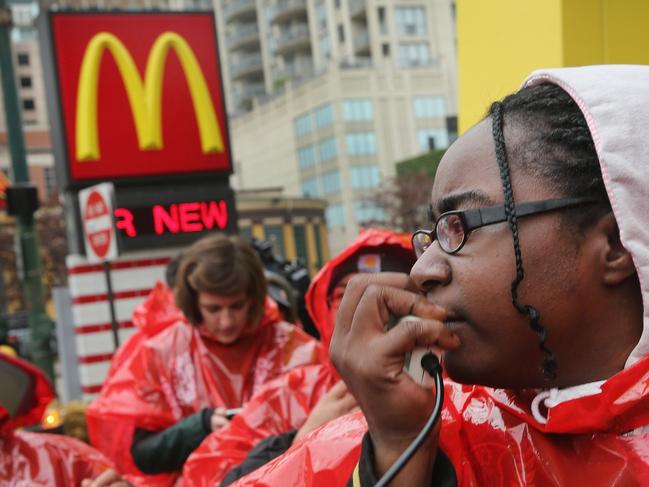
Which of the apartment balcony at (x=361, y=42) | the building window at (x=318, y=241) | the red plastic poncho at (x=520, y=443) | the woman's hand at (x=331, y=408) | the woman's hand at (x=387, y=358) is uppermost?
the apartment balcony at (x=361, y=42)

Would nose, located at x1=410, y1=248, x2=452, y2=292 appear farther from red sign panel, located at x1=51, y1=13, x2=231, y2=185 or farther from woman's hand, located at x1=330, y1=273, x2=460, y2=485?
red sign panel, located at x1=51, y1=13, x2=231, y2=185

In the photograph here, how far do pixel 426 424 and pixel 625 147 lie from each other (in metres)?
0.47

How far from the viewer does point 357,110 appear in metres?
52.0

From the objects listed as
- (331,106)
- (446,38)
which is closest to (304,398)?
(331,106)

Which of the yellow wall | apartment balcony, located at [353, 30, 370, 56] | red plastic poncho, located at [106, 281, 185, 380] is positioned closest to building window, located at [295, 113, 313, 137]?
apartment balcony, located at [353, 30, 370, 56]

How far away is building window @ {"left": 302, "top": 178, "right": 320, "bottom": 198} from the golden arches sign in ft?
149

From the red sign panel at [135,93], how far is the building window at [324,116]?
4278 cm

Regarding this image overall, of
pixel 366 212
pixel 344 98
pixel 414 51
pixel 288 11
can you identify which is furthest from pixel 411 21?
pixel 366 212

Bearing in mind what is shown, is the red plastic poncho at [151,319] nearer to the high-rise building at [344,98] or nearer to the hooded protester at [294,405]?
the hooded protester at [294,405]

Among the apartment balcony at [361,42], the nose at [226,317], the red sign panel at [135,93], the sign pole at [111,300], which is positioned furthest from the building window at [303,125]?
→ the nose at [226,317]

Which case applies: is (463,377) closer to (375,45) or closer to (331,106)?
(331,106)

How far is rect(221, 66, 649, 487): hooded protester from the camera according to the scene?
3.65ft

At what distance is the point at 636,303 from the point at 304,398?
4.88 ft

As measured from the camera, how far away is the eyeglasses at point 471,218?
3.76 feet
